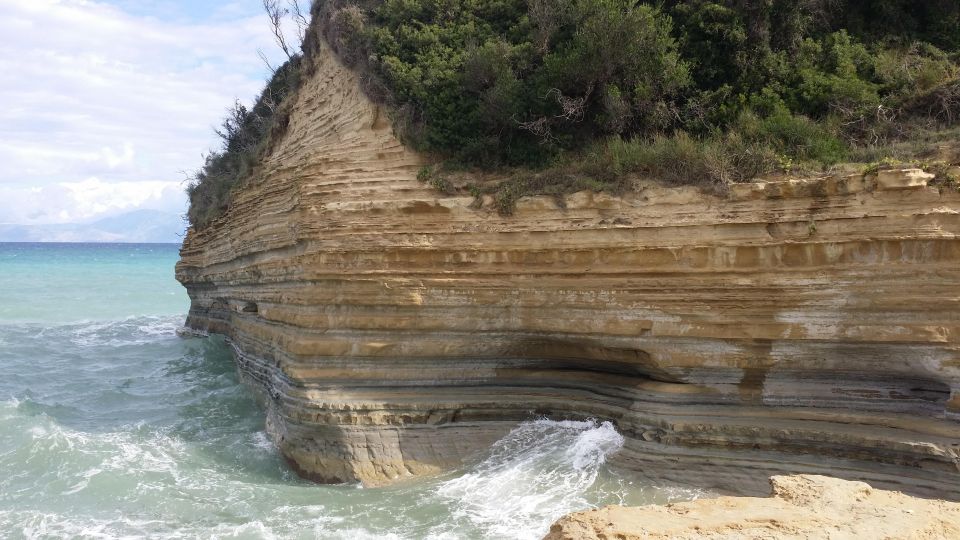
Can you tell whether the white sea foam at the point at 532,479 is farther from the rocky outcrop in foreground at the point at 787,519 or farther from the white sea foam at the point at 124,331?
the white sea foam at the point at 124,331

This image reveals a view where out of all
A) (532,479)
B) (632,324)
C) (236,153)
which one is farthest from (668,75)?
(236,153)

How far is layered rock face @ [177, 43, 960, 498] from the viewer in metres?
7.09

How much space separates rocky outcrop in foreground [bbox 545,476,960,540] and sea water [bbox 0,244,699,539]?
241 centimetres


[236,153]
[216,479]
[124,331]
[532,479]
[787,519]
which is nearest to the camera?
[787,519]

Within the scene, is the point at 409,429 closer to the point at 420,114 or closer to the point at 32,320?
the point at 420,114

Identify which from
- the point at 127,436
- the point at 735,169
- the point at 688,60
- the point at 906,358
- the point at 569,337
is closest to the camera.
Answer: the point at 906,358

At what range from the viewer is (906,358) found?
23.5 ft

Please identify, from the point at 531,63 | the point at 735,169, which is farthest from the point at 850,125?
the point at 531,63

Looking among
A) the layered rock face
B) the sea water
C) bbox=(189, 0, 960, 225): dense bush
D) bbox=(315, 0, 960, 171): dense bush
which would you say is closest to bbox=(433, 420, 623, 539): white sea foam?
the sea water

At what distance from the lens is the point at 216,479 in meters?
9.05

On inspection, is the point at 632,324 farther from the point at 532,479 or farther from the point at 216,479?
the point at 216,479

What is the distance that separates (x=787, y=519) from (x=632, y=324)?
3591 mm

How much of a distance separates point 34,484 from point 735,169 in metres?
10.1

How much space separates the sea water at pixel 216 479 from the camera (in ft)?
24.7
